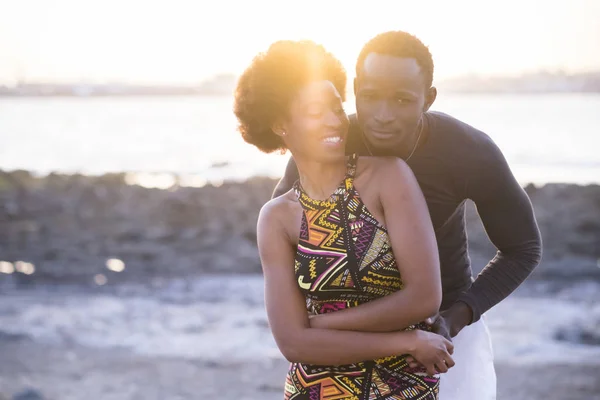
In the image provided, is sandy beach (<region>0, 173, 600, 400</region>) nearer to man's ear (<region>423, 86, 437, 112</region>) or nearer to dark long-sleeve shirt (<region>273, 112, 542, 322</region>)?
dark long-sleeve shirt (<region>273, 112, 542, 322</region>)

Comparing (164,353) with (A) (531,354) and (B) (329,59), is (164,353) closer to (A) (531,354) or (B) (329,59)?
(A) (531,354)

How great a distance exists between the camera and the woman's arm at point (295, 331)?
237 centimetres

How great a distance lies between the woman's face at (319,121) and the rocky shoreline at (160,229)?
10.6 meters

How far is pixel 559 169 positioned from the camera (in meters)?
Result: 25.5

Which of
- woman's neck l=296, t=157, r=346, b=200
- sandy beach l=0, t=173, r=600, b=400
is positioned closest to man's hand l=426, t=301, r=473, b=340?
woman's neck l=296, t=157, r=346, b=200

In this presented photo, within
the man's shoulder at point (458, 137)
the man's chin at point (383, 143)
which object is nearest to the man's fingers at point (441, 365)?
the man's chin at point (383, 143)

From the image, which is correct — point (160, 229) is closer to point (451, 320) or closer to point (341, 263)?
point (451, 320)

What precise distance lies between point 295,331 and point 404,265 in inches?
14.2

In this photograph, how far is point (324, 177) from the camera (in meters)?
2.48

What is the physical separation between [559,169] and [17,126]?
28.5 metres

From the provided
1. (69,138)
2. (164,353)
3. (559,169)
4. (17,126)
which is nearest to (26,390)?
(164,353)

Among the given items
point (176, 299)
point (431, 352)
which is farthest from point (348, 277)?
point (176, 299)

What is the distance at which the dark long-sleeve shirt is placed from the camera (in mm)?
2859

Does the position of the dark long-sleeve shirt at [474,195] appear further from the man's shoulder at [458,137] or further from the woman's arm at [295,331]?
the woman's arm at [295,331]
